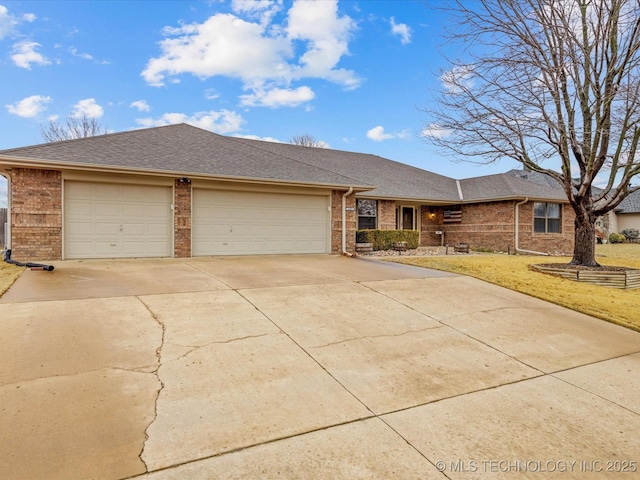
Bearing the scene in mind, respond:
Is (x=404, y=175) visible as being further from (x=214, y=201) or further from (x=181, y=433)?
(x=181, y=433)

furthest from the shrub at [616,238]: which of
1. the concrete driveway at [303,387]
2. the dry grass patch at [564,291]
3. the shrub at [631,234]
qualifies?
the concrete driveway at [303,387]

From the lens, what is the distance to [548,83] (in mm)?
9617

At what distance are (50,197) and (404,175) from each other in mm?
16413

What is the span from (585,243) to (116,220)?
14.1 m

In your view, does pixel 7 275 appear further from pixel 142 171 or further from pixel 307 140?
pixel 307 140

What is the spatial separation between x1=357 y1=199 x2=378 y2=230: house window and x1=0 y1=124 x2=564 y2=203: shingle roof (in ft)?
2.01

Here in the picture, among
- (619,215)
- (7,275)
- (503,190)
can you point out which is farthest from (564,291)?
(619,215)

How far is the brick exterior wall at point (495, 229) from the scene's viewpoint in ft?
59.0

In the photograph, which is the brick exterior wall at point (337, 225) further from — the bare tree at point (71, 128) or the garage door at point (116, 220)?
the bare tree at point (71, 128)

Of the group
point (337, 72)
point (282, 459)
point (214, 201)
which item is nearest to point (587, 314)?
point (282, 459)

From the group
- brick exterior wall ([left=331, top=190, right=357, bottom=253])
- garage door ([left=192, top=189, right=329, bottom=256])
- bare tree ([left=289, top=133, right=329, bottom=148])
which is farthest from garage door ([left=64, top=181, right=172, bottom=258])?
bare tree ([left=289, top=133, right=329, bottom=148])

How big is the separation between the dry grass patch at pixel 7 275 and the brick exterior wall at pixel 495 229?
17386mm

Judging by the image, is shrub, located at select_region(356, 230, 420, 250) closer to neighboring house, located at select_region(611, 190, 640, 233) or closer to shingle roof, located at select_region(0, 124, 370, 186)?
shingle roof, located at select_region(0, 124, 370, 186)

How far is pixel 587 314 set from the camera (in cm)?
643
